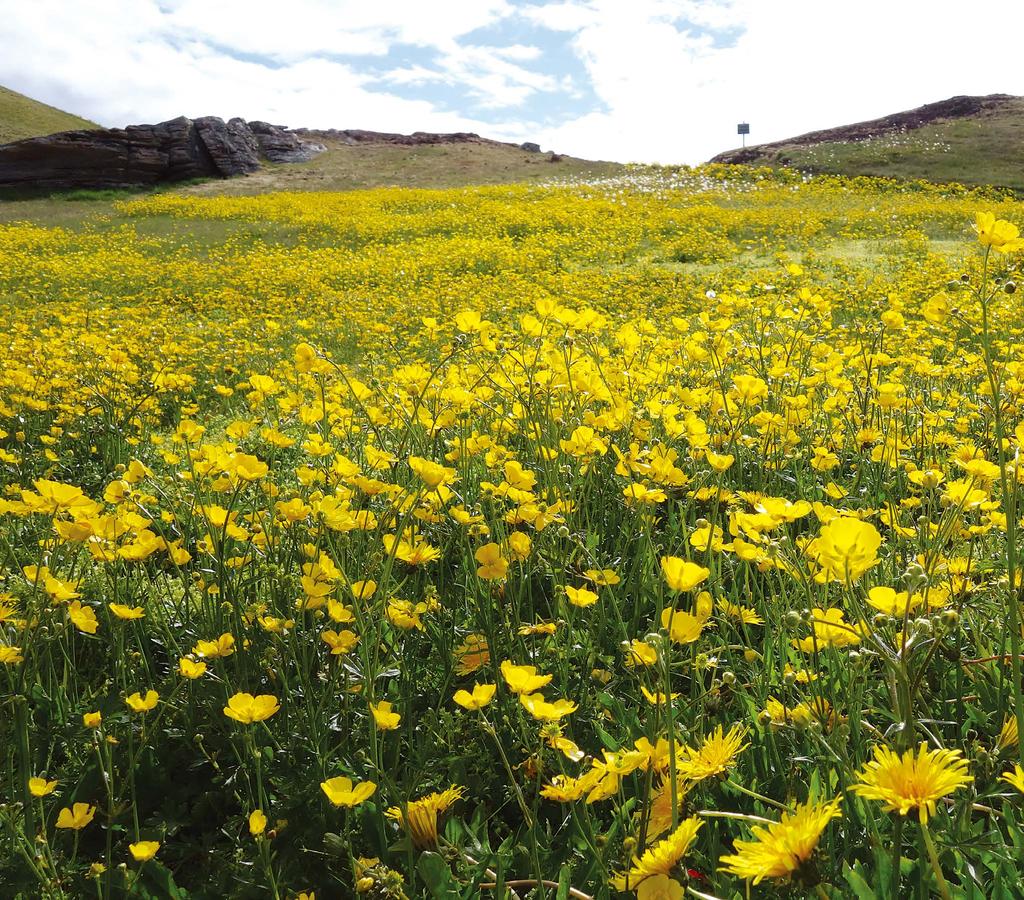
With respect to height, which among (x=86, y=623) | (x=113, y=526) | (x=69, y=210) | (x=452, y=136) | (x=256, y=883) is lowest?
(x=256, y=883)

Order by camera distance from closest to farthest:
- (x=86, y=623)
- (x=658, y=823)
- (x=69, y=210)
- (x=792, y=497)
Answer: (x=658, y=823), (x=86, y=623), (x=792, y=497), (x=69, y=210)

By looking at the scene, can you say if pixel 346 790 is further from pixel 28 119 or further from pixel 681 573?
pixel 28 119

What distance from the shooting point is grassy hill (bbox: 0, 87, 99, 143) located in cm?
5266

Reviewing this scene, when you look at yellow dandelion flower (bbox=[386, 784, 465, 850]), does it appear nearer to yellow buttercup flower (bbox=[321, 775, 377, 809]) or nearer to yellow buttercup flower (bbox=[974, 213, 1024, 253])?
yellow buttercup flower (bbox=[321, 775, 377, 809])

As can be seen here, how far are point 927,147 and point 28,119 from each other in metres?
65.6

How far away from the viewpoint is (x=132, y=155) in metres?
32.3

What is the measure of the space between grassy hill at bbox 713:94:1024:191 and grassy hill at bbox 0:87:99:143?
2019 inches

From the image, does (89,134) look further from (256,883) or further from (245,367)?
(256,883)

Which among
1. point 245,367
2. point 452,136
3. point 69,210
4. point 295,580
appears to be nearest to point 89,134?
point 69,210

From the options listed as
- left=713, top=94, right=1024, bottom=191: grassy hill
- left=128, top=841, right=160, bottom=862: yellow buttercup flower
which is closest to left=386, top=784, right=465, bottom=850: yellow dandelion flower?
left=128, top=841, right=160, bottom=862: yellow buttercup flower

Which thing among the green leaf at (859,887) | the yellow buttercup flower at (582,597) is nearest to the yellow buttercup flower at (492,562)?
the yellow buttercup flower at (582,597)

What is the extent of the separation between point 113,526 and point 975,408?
352 cm

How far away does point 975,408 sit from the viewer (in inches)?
128

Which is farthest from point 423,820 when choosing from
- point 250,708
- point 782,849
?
point 782,849
